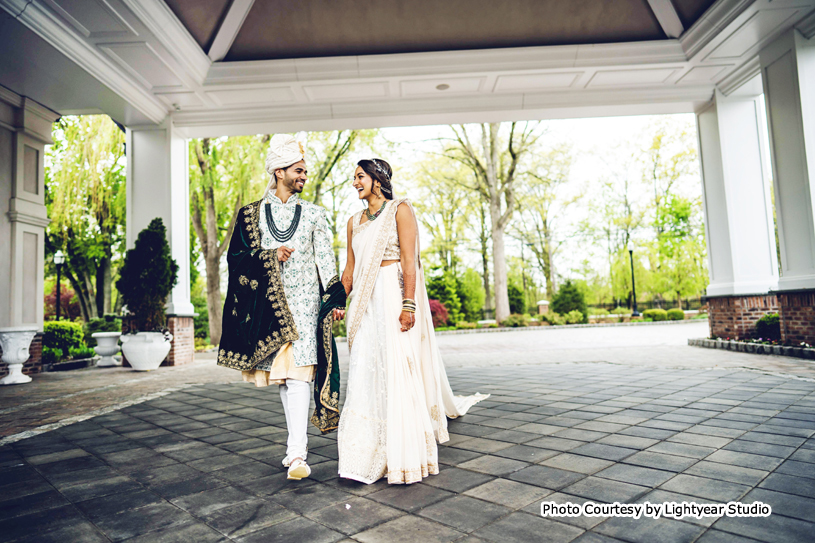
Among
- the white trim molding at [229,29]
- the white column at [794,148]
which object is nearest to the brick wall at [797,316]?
the white column at [794,148]

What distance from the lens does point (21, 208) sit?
347 inches

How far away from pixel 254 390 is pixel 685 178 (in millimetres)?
28985

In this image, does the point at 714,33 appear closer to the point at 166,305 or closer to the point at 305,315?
the point at 305,315

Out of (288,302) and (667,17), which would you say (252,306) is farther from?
(667,17)

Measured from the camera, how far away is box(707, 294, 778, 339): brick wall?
895 centimetres

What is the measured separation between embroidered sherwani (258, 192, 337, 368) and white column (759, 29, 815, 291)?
24.9 feet

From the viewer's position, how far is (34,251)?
9227mm

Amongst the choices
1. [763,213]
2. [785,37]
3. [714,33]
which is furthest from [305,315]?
[763,213]

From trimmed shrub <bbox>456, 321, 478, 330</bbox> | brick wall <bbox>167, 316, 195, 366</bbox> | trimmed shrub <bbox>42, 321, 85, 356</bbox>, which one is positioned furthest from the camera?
trimmed shrub <bbox>456, 321, 478, 330</bbox>

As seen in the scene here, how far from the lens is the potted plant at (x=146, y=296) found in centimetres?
870

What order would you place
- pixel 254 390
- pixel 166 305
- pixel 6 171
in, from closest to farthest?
pixel 254 390
pixel 6 171
pixel 166 305

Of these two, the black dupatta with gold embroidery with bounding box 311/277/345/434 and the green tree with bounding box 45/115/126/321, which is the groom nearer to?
the black dupatta with gold embroidery with bounding box 311/277/345/434

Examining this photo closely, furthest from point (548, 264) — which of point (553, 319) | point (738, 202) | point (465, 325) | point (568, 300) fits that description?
point (738, 202)

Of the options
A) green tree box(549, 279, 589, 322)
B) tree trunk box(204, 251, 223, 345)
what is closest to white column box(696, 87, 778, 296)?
tree trunk box(204, 251, 223, 345)
